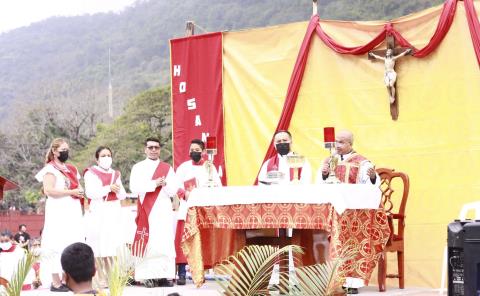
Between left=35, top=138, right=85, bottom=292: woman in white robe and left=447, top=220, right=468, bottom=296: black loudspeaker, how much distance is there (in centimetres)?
522

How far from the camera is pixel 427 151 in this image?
918cm

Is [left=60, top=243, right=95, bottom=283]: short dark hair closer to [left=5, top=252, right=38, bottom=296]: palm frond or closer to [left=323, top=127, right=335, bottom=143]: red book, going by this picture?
[left=5, top=252, right=38, bottom=296]: palm frond

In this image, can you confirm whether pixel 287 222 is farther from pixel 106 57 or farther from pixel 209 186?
pixel 106 57

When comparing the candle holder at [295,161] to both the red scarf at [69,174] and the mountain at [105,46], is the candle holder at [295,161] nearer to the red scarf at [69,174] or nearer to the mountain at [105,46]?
the red scarf at [69,174]

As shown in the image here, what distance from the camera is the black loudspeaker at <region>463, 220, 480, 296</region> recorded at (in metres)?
4.73

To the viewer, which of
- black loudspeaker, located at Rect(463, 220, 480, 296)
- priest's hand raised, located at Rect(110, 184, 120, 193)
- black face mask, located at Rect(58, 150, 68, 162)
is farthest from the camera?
priest's hand raised, located at Rect(110, 184, 120, 193)

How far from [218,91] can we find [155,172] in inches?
64.3

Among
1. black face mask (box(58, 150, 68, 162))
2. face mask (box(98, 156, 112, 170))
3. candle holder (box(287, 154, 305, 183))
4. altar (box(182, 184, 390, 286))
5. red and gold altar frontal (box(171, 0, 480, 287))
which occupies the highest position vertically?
red and gold altar frontal (box(171, 0, 480, 287))

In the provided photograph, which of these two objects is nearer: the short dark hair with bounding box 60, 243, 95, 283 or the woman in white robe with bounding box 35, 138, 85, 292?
the short dark hair with bounding box 60, 243, 95, 283

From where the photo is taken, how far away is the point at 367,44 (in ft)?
31.3

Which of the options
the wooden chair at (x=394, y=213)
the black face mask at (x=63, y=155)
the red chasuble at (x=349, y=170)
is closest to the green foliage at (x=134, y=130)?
the black face mask at (x=63, y=155)

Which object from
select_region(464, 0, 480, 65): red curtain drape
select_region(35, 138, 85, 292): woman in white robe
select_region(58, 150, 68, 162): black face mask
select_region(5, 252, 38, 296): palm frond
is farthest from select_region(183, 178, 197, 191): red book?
select_region(5, 252, 38, 296): palm frond

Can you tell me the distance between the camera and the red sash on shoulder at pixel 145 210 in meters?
9.90

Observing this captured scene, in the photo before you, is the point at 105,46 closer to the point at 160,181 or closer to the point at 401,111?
the point at 160,181
